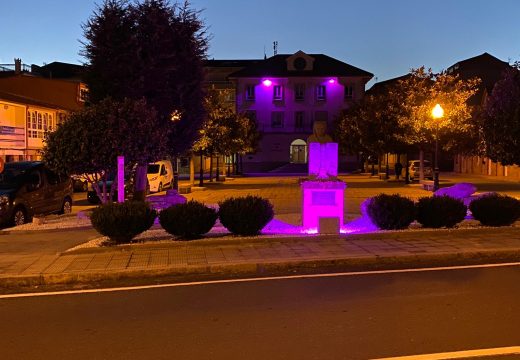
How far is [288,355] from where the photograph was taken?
5.14m

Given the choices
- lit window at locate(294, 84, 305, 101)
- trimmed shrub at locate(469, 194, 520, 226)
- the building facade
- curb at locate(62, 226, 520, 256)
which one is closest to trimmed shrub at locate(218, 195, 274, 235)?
curb at locate(62, 226, 520, 256)

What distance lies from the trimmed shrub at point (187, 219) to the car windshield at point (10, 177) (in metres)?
6.53

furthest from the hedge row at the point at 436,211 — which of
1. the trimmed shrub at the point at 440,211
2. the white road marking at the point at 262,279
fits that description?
the white road marking at the point at 262,279

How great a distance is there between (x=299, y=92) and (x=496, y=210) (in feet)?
178

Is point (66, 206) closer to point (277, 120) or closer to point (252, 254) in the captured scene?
point (252, 254)

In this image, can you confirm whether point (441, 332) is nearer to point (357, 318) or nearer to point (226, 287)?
point (357, 318)

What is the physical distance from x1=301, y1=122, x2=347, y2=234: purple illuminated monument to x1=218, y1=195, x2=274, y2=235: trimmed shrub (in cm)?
137

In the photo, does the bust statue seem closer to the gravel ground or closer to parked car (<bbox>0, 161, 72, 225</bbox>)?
the gravel ground

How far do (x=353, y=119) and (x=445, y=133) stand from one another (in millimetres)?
17747

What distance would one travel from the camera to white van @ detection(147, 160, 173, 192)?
101 ft

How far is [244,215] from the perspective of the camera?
11289mm

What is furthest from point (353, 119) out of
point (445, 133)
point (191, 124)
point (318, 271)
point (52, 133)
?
point (318, 271)

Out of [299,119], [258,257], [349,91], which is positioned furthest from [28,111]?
[349,91]

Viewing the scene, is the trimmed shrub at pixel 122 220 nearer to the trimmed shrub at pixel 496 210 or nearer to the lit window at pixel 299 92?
the trimmed shrub at pixel 496 210
